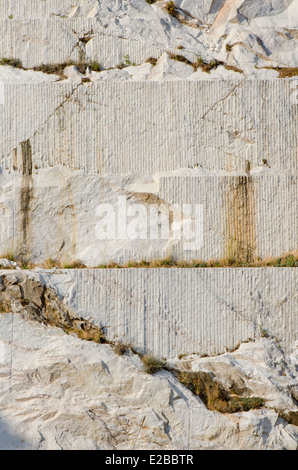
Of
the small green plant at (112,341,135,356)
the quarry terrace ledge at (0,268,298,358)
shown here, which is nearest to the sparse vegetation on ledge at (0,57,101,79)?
the quarry terrace ledge at (0,268,298,358)

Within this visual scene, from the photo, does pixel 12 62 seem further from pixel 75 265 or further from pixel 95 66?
pixel 75 265

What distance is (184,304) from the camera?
7.91 metres

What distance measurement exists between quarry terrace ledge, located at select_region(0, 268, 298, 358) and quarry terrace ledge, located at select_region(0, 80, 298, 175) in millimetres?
1695

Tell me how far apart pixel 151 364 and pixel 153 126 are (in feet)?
11.6

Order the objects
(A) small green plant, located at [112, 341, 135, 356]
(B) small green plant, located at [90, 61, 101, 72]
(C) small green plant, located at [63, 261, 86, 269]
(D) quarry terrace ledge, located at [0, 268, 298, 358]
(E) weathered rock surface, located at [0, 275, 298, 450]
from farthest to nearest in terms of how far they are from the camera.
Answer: (B) small green plant, located at [90, 61, 101, 72] → (C) small green plant, located at [63, 261, 86, 269] → (D) quarry terrace ledge, located at [0, 268, 298, 358] → (A) small green plant, located at [112, 341, 135, 356] → (E) weathered rock surface, located at [0, 275, 298, 450]

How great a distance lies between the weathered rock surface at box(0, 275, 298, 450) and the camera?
7.36 meters

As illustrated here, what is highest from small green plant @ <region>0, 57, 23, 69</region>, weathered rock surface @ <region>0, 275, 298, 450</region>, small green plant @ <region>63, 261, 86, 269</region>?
small green plant @ <region>0, 57, 23, 69</region>

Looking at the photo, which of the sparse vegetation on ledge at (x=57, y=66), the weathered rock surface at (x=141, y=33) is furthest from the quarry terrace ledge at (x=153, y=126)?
the weathered rock surface at (x=141, y=33)

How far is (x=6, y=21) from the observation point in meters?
9.39

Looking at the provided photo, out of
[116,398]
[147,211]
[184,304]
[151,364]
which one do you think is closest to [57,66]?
[147,211]

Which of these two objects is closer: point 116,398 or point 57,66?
point 116,398

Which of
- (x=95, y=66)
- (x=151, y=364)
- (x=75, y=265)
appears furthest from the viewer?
(x=95, y=66)

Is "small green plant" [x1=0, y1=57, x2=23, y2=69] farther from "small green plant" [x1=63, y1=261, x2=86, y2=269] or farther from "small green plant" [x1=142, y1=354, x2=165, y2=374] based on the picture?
"small green plant" [x1=142, y1=354, x2=165, y2=374]
